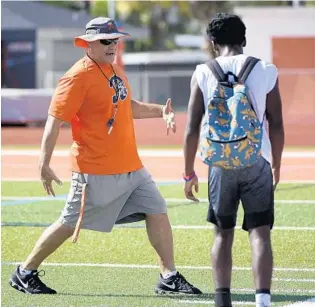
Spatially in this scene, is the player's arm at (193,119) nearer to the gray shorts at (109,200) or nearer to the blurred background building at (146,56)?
the gray shorts at (109,200)

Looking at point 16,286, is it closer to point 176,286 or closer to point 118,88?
point 176,286

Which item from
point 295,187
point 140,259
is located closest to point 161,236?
point 140,259

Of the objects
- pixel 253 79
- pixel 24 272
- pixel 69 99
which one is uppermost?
pixel 253 79

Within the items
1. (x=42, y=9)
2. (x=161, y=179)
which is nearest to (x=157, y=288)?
(x=161, y=179)

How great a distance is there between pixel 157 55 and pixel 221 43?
4972 cm

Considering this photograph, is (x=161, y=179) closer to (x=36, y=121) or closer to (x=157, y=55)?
(x=36, y=121)

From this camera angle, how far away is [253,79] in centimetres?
700

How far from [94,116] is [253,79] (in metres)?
1.85

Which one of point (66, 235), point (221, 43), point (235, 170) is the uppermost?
point (221, 43)

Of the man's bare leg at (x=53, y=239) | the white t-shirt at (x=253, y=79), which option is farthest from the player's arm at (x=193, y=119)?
the man's bare leg at (x=53, y=239)

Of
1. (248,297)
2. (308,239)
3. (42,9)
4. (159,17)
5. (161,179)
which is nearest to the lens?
(248,297)

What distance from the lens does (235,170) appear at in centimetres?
706

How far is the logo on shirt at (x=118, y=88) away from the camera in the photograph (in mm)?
8531

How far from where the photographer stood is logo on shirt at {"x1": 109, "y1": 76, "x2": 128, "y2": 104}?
28.0 feet
